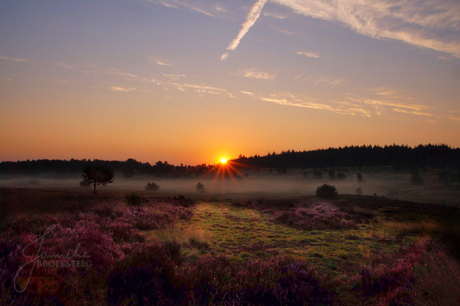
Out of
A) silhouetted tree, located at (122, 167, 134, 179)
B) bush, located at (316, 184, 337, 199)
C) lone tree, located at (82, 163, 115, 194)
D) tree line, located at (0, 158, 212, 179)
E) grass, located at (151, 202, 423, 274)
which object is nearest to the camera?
grass, located at (151, 202, 423, 274)

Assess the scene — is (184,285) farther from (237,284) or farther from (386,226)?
(386,226)

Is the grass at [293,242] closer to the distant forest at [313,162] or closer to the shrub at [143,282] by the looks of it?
the shrub at [143,282]

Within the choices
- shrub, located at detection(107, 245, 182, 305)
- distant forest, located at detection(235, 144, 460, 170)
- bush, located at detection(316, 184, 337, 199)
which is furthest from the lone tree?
distant forest, located at detection(235, 144, 460, 170)

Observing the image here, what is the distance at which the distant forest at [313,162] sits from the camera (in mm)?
115438

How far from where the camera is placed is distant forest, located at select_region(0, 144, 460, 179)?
4545 inches

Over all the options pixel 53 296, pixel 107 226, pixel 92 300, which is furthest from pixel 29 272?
pixel 107 226

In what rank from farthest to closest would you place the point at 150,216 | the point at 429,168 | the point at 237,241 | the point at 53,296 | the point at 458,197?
the point at 429,168 < the point at 458,197 < the point at 150,216 < the point at 237,241 < the point at 53,296

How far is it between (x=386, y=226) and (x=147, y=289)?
70.5 ft

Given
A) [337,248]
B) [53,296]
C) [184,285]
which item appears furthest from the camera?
[337,248]

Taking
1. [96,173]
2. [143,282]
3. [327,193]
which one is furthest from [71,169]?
[143,282]

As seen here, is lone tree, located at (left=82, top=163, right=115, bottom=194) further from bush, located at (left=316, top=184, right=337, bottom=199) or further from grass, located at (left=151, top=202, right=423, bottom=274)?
bush, located at (left=316, top=184, right=337, bottom=199)

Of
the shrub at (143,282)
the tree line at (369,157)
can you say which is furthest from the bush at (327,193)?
the tree line at (369,157)

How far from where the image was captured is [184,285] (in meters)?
5.57

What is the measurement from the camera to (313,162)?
146 m
